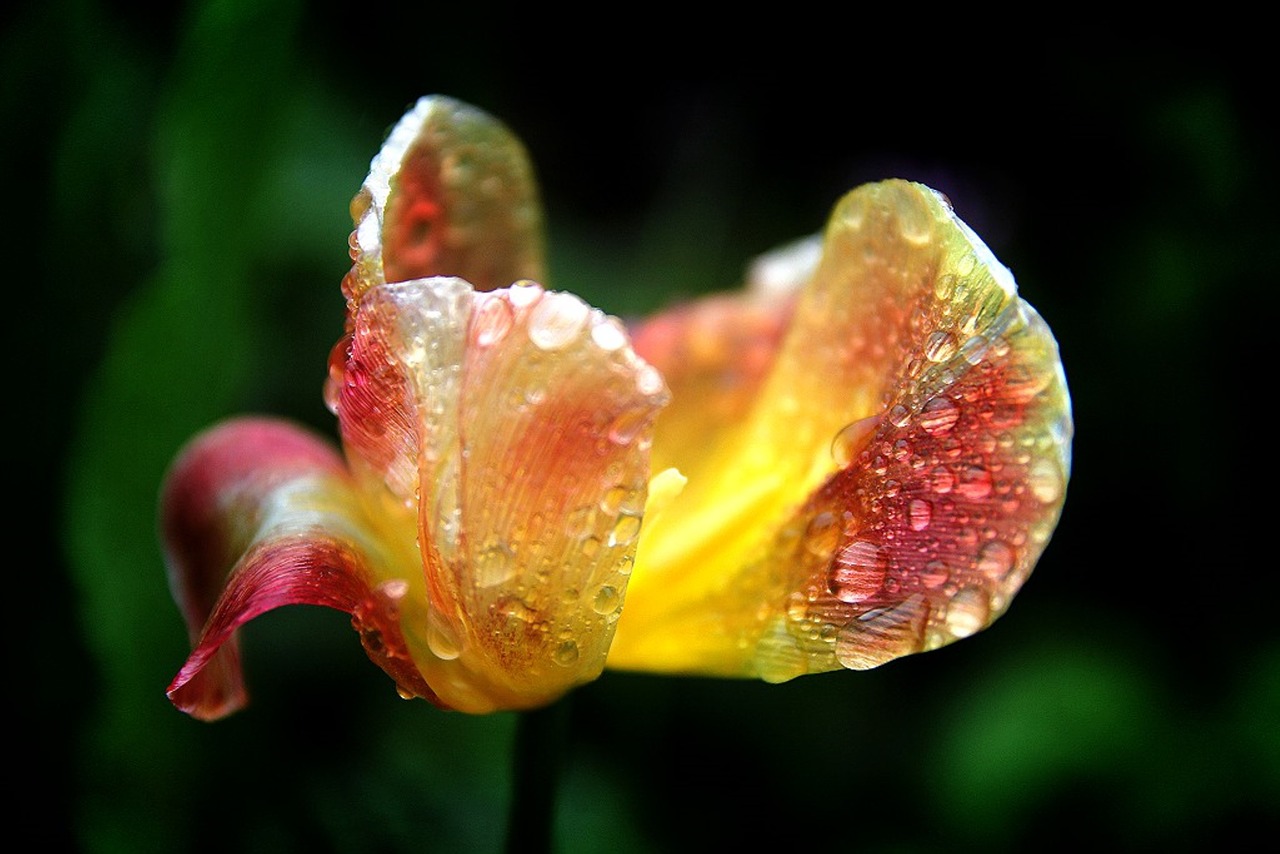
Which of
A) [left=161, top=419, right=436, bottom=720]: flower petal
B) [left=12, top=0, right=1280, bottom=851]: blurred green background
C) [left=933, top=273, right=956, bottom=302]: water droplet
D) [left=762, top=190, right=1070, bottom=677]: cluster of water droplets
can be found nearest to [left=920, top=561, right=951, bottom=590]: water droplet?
[left=762, top=190, right=1070, bottom=677]: cluster of water droplets

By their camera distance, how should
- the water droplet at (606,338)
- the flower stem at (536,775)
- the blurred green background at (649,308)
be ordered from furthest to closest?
the blurred green background at (649,308) → the flower stem at (536,775) → the water droplet at (606,338)

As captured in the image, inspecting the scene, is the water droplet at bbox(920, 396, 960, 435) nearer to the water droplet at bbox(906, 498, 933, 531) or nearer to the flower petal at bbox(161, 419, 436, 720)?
the water droplet at bbox(906, 498, 933, 531)

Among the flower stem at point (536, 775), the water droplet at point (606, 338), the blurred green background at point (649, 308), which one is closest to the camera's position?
the water droplet at point (606, 338)

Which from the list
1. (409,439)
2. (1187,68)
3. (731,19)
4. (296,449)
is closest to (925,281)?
(409,439)

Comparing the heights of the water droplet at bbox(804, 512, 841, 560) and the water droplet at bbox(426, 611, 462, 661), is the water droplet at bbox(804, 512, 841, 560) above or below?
above

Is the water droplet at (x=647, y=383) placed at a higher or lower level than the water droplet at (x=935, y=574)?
higher

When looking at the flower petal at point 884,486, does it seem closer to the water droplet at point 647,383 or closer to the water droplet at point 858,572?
the water droplet at point 858,572

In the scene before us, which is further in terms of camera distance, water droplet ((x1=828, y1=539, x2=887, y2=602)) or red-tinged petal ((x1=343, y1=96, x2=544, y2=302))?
red-tinged petal ((x1=343, y1=96, x2=544, y2=302))

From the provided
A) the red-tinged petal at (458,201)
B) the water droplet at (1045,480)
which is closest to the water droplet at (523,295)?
the red-tinged petal at (458,201)

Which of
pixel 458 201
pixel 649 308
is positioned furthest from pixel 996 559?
pixel 649 308
